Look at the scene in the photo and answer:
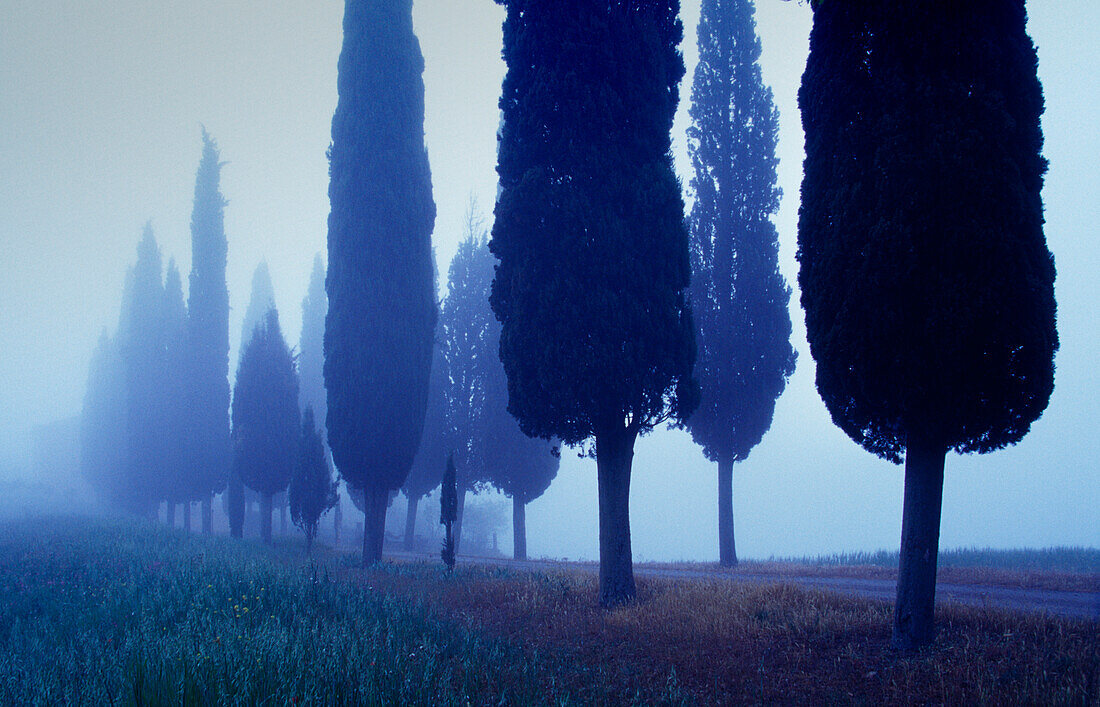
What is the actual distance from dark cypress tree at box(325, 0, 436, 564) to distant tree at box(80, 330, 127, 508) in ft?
129

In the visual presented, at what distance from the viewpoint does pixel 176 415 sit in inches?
1490

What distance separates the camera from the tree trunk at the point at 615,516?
35.8ft

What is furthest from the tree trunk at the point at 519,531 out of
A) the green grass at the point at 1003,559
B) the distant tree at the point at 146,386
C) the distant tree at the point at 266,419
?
the distant tree at the point at 146,386

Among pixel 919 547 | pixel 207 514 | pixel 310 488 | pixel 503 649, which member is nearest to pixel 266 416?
pixel 207 514

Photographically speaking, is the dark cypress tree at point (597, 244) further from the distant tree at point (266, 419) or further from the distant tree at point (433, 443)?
the distant tree at point (266, 419)

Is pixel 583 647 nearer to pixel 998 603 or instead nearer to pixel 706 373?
pixel 998 603

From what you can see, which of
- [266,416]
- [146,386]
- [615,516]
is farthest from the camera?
[146,386]

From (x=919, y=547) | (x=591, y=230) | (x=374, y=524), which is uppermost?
(x=591, y=230)

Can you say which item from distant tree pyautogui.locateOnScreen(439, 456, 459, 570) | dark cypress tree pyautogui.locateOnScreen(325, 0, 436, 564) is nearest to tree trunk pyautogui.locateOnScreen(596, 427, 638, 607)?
distant tree pyautogui.locateOnScreen(439, 456, 459, 570)

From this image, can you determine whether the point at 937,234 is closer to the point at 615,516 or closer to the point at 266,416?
the point at 615,516

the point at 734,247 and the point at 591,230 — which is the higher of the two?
the point at 734,247

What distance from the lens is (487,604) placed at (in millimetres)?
11359

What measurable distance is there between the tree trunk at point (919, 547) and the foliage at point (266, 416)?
29.3 m

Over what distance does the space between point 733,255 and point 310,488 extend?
17.8 metres
